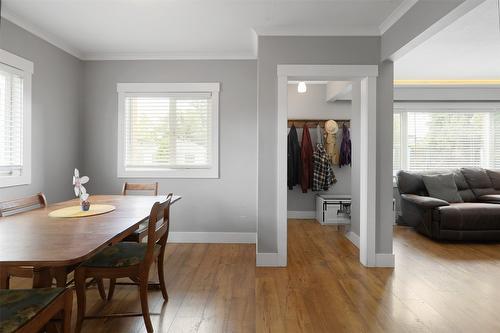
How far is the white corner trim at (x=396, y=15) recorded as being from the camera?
2668 millimetres

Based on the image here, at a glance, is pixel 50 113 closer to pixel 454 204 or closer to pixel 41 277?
pixel 41 277

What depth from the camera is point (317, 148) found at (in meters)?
5.45

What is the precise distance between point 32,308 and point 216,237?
2.83 metres

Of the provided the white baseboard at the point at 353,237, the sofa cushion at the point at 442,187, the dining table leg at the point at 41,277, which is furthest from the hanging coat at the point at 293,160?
the dining table leg at the point at 41,277

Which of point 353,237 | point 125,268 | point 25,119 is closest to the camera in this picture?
point 125,268

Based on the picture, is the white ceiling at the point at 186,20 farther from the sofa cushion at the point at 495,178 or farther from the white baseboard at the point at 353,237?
the sofa cushion at the point at 495,178

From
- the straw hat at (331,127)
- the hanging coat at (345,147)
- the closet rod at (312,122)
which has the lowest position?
the hanging coat at (345,147)

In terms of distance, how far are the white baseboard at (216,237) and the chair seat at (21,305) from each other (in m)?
2.63

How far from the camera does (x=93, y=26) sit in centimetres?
325

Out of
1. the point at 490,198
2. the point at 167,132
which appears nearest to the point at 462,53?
the point at 490,198

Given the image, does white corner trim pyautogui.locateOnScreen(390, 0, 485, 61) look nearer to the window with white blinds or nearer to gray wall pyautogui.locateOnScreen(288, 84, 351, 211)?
gray wall pyautogui.locateOnScreen(288, 84, 351, 211)

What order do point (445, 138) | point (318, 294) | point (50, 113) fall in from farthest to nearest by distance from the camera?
1. point (445, 138)
2. point (50, 113)
3. point (318, 294)

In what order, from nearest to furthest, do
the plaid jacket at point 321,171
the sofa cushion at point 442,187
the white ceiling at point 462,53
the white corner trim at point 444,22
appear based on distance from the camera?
1. the white corner trim at point 444,22
2. the white ceiling at point 462,53
3. the sofa cushion at point 442,187
4. the plaid jacket at point 321,171

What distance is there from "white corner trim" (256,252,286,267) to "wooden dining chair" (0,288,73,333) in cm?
201
